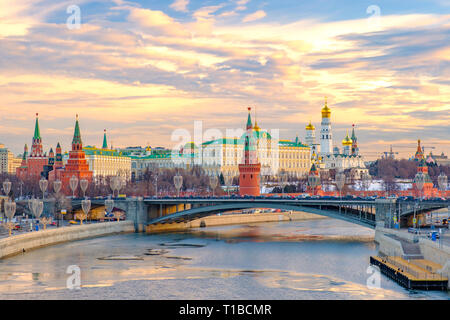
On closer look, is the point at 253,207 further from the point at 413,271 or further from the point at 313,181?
the point at 313,181

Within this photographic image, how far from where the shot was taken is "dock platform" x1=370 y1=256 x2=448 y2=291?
25203 millimetres

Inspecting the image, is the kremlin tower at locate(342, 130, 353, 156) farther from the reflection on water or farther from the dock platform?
the dock platform

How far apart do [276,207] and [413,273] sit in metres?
21.1

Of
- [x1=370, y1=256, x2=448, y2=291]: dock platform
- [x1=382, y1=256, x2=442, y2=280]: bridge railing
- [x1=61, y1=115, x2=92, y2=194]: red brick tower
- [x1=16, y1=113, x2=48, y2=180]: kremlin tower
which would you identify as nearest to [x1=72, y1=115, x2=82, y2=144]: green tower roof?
[x1=61, y1=115, x2=92, y2=194]: red brick tower

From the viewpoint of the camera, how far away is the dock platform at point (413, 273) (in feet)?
82.7

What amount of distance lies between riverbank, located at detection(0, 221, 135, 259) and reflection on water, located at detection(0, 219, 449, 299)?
2.44ft

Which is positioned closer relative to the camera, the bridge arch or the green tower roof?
the bridge arch

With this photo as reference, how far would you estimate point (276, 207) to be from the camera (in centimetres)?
4747

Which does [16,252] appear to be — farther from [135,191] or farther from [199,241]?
[135,191]

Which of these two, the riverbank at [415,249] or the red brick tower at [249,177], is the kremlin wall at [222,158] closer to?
the red brick tower at [249,177]

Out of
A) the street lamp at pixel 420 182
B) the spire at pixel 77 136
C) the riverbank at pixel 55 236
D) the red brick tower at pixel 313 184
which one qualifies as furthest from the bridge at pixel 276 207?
the spire at pixel 77 136

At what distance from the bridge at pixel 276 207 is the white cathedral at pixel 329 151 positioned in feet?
281

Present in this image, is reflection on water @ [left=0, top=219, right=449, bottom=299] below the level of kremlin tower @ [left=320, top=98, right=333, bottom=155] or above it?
below
